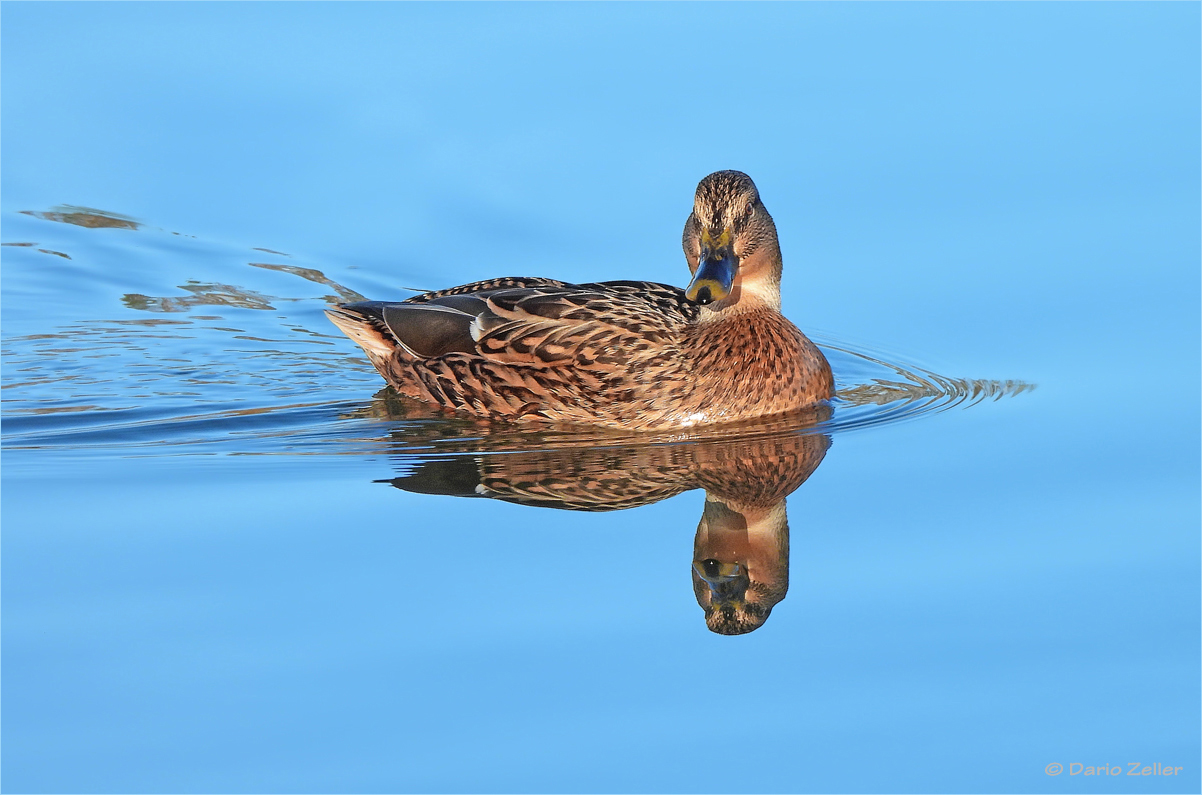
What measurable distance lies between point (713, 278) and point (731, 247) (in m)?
0.42

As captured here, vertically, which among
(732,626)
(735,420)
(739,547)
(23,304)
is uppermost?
(23,304)

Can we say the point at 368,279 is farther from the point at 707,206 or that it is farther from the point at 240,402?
the point at 707,206

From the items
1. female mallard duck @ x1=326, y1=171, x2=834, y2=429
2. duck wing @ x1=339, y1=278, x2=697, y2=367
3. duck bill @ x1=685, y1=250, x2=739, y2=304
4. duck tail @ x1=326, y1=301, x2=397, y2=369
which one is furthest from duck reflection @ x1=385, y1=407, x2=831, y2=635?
duck tail @ x1=326, y1=301, x2=397, y2=369

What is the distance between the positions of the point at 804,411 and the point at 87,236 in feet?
22.4

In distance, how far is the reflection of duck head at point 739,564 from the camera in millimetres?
7440

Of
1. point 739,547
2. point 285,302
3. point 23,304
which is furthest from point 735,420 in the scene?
point 23,304

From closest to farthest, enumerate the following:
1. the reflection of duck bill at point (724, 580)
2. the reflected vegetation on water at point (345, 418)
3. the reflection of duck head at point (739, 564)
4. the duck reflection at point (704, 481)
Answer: the reflection of duck head at point (739, 564)
the reflection of duck bill at point (724, 580)
the duck reflection at point (704, 481)
the reflected vegetation on water at point (345, 418)

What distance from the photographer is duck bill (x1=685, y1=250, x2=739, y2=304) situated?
9.67m

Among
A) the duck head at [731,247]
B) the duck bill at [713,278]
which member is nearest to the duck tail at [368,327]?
the duck head at [731,247]

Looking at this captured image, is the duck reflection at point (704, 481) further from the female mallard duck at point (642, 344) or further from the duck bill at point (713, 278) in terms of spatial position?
the duck bill at point (713, 278)

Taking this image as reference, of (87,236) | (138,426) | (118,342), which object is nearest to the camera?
(138,426)

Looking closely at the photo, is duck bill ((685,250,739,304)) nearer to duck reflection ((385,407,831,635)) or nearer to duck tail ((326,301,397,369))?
duck reflection ((385,407,831,635))

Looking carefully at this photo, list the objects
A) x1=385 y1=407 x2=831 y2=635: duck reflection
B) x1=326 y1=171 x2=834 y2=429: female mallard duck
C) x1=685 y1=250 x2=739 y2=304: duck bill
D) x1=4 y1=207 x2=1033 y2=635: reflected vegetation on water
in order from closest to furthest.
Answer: x1=385 y1=407 x2=831 y2=635: duck reflection, x1=4 y1=207 x2=1033 y2=635: reflected vegetation on water, x1=685 y1=250 x2=739 y2=304: duck bill, x1=326 y1=171 x2=834 y2=429: female mallard duck

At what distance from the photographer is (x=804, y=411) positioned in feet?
34.3
